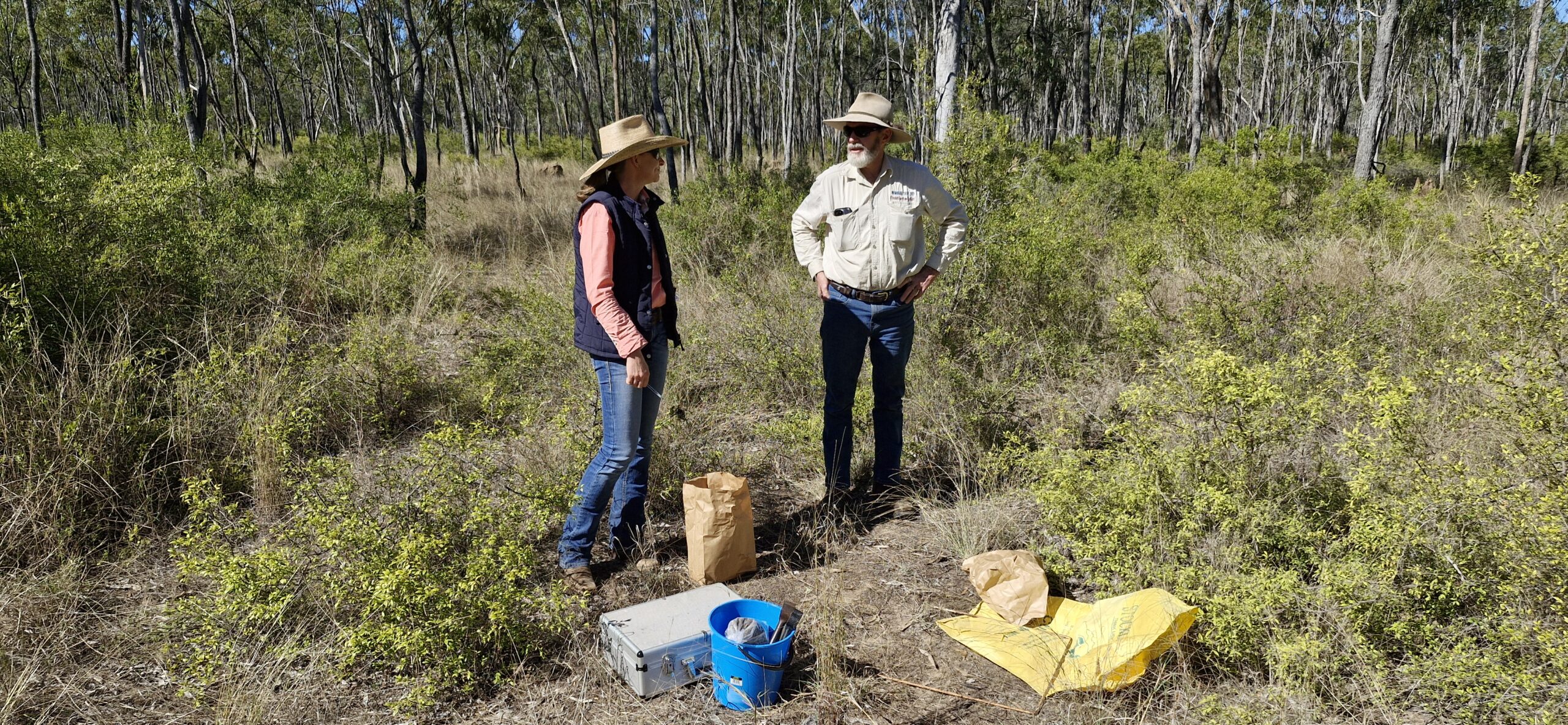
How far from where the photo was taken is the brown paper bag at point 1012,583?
298cm

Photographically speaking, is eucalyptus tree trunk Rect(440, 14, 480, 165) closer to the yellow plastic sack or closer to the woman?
the woman

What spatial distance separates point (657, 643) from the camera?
2.64 m

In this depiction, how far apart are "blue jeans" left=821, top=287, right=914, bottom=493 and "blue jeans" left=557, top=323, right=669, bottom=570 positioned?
87 centimetres

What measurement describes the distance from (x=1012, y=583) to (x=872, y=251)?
148 centimetres

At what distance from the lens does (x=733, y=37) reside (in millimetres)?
18078

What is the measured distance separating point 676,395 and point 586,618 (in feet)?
7.30

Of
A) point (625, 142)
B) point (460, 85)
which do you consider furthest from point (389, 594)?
point (460, 85)

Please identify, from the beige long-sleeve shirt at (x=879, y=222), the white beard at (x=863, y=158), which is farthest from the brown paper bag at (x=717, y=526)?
the white beard at (x=863, y=158)

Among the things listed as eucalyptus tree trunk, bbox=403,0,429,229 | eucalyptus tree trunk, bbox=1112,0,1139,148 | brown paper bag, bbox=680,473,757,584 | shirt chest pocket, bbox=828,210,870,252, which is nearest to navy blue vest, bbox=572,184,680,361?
brown paper bag, bbox=680,473,757,584

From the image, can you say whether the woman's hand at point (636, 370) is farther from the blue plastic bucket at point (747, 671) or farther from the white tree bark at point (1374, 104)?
the white tree bark at point (1374, 104)

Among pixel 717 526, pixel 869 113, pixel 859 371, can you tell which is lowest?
pixel 717 526

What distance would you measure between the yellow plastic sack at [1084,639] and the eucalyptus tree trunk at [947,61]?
3.86 m

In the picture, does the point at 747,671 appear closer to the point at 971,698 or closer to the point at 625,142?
the point at 971,698

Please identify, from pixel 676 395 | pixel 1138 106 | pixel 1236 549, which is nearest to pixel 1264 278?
pixel 1236 549
